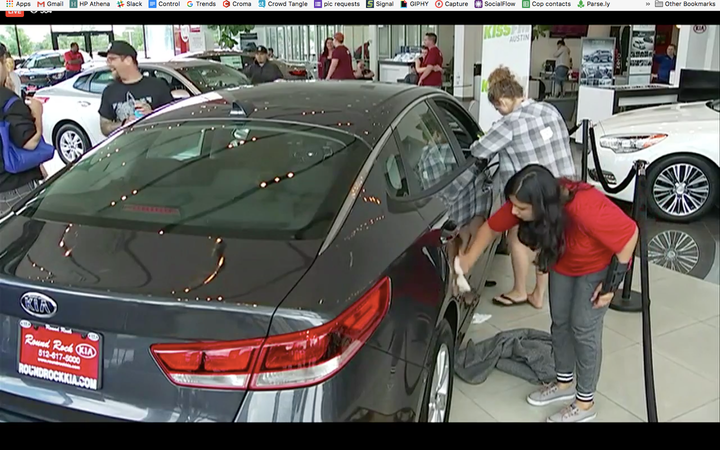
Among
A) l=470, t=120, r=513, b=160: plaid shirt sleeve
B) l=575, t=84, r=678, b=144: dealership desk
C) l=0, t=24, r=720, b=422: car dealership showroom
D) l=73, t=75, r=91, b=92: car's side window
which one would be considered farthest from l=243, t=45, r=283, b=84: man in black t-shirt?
l=575, t=84, r=678, b=144: dealership desk

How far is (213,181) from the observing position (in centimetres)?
204

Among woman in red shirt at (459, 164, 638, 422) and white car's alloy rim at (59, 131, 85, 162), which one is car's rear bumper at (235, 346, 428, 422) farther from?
white car's alloy rim at (59, 131, 85, 162)

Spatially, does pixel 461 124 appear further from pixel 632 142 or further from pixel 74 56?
pixel 632 142

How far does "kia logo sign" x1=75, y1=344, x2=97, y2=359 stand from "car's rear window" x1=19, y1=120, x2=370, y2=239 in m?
0.38

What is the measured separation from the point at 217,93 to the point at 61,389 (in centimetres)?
144

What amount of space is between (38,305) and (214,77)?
16.9ft

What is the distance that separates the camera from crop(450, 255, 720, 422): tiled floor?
2.64 meters

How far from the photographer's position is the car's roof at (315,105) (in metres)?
2.21

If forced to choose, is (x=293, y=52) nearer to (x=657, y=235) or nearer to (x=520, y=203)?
(x=520, y=203)

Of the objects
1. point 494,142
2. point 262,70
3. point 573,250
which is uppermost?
point 262,70

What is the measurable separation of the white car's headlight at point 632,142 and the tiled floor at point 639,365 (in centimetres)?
152

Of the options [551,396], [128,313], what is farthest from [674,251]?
[128,313]

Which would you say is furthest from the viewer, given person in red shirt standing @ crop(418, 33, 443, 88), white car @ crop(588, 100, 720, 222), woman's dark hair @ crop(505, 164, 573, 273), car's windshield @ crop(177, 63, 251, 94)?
person in red shirt standing @ crop(418, 33, 443, 88)

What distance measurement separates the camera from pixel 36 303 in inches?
60.6
